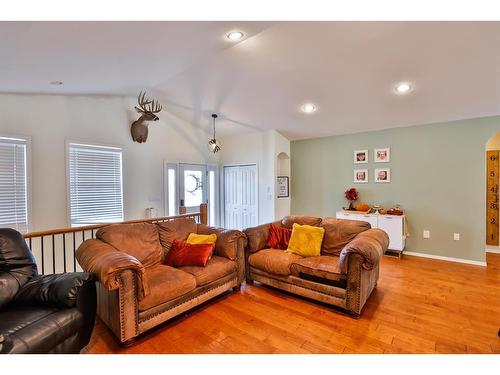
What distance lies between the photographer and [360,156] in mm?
4750

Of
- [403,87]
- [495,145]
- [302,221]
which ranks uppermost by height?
[403,87]

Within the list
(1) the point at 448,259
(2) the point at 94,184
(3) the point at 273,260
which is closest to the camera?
(3) the point at 273,260

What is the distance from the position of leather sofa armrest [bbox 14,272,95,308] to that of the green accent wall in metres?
4.49

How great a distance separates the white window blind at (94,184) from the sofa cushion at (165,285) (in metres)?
2.04

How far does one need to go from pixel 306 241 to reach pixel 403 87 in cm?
238

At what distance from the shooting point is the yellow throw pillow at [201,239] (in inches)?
114

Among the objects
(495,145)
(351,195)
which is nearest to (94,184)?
(351,195)

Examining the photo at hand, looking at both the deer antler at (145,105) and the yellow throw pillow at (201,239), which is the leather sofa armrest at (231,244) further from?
the deer antler at (145,105)

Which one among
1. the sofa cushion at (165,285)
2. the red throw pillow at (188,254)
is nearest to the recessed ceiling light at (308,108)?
the red throw pillow at (188,254)

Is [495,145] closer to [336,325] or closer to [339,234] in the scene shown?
[339,234]

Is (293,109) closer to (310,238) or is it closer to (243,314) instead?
(310,238)

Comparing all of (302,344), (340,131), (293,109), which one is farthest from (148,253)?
(340,131)

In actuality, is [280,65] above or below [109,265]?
above

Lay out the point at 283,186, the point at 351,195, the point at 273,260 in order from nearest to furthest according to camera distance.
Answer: the point at 273,260 → the point at 351,195 → the point at 283,186
